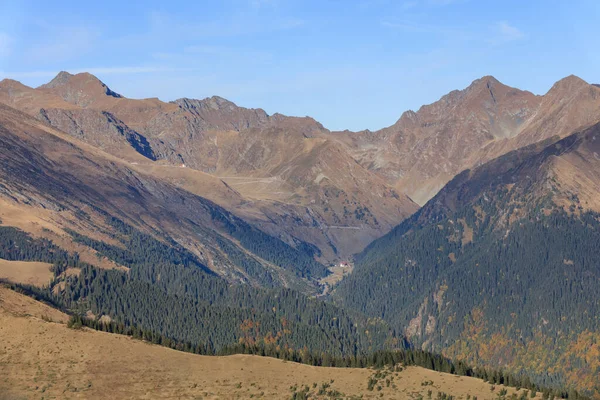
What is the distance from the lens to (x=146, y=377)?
612 feet

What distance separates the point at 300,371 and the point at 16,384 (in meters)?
54.1

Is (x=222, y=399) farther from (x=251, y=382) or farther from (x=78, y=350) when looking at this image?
(x=78, y=350)

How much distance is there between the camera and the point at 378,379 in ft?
630

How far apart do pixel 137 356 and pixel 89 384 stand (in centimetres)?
1844

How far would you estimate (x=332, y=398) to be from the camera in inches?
7126

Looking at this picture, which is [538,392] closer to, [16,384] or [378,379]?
[378,379]

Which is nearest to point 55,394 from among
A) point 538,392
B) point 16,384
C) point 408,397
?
point 16,384

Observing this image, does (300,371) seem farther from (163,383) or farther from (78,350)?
(78,350)

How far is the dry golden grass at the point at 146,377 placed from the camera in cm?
17762

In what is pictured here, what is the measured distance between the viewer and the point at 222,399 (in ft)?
581

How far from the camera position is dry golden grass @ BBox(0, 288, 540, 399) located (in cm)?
17762

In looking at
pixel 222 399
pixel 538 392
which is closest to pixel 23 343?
pixel 222 399

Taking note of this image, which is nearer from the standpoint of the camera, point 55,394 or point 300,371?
point 55,394

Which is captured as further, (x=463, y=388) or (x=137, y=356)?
(x=137, y=356)
